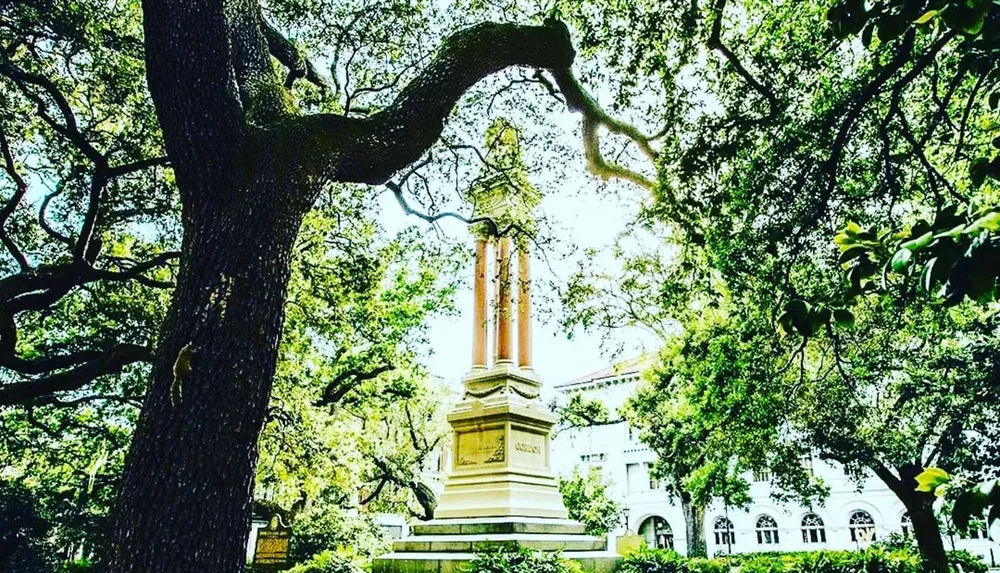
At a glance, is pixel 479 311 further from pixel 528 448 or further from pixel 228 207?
pixel 228 207

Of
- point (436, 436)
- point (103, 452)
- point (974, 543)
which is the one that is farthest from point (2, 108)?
point (974, 543)

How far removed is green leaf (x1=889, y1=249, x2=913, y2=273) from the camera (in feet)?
3.71

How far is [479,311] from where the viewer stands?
11.9 meters

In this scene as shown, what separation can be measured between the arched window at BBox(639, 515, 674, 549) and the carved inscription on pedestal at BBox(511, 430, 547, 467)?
33.6 m

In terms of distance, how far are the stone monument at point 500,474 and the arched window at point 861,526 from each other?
30.7 meters

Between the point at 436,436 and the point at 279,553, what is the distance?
777cm

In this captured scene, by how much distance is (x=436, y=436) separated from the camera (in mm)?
21000

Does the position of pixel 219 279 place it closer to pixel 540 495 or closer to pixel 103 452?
pixel 540 495

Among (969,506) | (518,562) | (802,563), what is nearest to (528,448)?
(518,562)

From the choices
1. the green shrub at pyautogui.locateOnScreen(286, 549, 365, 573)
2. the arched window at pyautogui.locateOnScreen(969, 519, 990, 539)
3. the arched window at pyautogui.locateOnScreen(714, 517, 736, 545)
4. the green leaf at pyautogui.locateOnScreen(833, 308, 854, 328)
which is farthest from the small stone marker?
the arched window at pyautogui.locateOnScreen(714, 517, 736, 545)

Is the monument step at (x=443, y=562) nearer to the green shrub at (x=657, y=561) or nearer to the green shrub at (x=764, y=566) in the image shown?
the green shrub at (x=657, y=561)

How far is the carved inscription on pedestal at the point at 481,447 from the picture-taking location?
9938 millimetres

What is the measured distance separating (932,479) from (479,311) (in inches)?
427

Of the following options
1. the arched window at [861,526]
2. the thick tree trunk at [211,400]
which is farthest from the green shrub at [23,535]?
the arched window at [861,526]
